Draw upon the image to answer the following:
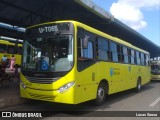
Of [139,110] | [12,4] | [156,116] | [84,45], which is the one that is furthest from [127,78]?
[12,4]

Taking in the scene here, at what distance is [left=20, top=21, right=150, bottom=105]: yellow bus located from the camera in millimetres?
7793

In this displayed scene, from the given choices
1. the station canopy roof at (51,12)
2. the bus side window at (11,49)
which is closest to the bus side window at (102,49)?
the station canopy roof at (51,12)

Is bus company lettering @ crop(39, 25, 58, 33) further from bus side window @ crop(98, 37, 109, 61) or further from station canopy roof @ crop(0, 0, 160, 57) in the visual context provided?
station canopy roof @ crop(0, 0, 160, 57)

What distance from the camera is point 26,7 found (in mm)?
13914

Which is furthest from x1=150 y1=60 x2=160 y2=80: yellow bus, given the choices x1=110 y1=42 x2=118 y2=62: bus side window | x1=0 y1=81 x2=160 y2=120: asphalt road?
x1=0 y1=81 x2=160 y2=120: asphalt road

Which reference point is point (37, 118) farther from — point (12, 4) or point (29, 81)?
point (12, 4)

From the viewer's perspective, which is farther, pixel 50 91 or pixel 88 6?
pixel 88 6

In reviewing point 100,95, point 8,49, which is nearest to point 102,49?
point 100,95

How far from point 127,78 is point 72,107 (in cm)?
515

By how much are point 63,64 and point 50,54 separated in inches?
23.2

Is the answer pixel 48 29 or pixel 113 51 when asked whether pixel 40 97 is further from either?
pixel 113 51

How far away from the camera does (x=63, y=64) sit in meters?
7.89

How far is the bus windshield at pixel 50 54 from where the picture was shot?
7910 millimetres

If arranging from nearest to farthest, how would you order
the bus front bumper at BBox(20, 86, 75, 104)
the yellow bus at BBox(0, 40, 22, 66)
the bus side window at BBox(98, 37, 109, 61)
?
the bus front bumper at BBox(20, 86, 75, 104)
the bus side window at BBox(98, 37, 109, 61)
the yellow bus at BBox(0, 40, 22, 66)
